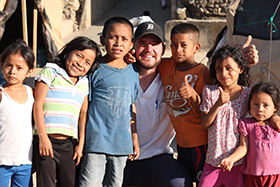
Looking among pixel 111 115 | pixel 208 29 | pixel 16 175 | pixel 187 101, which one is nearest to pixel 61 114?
pixel 111 115

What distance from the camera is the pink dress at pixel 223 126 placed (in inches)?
87.0

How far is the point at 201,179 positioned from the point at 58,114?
1139 millimetres

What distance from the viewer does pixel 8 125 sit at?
6.82 ft

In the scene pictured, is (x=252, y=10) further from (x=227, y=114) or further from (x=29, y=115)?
(x=29, y=115)

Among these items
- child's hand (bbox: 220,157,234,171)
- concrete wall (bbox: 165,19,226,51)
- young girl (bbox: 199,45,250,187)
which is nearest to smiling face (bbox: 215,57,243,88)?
young girl (bbox: 199,45,250,187)

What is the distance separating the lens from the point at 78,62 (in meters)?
2.30

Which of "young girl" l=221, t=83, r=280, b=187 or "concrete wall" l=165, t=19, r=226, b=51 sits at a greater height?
"concrete wall" l=165, t=19, r=226, b=51

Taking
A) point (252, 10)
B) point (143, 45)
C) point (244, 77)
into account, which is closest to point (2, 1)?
point (143, 45)

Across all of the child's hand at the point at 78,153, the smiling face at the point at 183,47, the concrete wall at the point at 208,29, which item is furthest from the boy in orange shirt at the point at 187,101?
the concrete wall at the point at 208,29

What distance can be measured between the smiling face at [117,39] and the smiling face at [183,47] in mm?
392

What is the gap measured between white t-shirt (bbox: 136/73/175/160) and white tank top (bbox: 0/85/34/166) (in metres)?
0.97

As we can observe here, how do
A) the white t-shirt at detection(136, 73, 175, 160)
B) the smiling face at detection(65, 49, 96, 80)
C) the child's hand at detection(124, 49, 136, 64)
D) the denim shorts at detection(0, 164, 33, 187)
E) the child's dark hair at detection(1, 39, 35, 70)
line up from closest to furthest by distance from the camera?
the denim shorts at detection(0, 164, 33, 187)
the child's dark hair at detection(1, 39, 35, 70)
the smiling face at detection(65, 49, 96, 80)
the child's hand at detection(124, 49, 136, 64)
the white t-shirt at detection(136, 73, 175, 160)

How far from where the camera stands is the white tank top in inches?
81.5

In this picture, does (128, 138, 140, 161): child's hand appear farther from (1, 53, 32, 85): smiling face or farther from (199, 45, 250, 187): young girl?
(1, 53, 32, 85): smiling face
